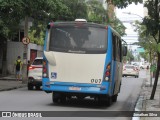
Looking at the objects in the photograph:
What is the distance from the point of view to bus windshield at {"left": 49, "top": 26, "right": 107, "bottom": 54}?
17297 millimetres

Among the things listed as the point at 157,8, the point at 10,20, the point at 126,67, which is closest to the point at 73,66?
the point at 157,8

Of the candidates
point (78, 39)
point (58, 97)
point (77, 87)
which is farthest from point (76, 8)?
point (77, 87)

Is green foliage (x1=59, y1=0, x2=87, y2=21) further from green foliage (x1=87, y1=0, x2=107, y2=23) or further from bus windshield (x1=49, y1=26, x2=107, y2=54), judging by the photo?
bus windshield (x1=49, y1=26, x2=107, y2=54)

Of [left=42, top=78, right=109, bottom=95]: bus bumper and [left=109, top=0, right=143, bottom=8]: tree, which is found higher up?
[left=109, top=0, right=143, bottom=8]: tree

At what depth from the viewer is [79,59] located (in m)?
17.2

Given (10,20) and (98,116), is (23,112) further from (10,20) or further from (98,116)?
(10,20)

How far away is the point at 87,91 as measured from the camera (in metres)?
17.1

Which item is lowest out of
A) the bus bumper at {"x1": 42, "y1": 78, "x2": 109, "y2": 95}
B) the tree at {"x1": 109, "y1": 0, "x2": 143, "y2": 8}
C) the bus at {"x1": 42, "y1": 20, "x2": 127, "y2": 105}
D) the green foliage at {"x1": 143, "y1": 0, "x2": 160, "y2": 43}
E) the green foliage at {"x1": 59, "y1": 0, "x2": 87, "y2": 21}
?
the bus bumper at {"x1": 42, "y1": 78, "x2": 109, "y2": 95}

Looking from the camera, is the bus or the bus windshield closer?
Answer: the bus

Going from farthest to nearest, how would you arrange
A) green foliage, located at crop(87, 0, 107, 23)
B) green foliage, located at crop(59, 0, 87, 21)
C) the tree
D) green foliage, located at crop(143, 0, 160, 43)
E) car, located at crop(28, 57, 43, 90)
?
green foliage, located at crop(87, 0, 107, 23) < green foliage, located at crop(59, 0, 87, 21) < car, located at crop(28, 57, 43, 90) < green foliage, located at crop(143, 0, 160, 43) < the tree

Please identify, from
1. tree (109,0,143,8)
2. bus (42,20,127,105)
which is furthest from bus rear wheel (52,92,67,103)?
tree (109,0,143,8)

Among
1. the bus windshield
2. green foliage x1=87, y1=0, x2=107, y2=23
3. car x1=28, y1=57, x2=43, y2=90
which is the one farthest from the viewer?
green foliage x1=87, y1=0, x2=107, y2=23

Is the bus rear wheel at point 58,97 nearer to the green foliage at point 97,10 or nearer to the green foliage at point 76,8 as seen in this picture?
the green foliage at point 76,8

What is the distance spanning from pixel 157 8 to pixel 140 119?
8.78 m
